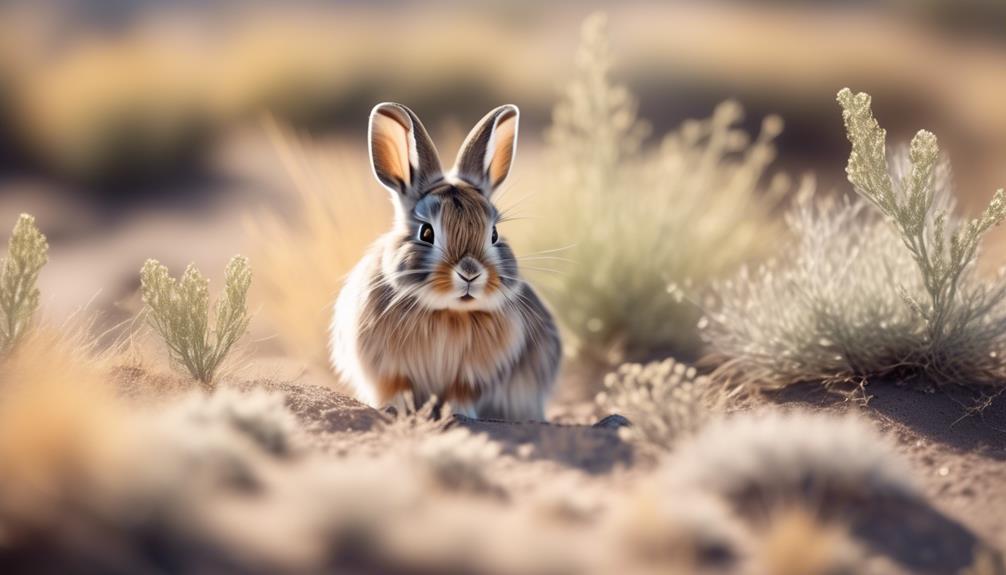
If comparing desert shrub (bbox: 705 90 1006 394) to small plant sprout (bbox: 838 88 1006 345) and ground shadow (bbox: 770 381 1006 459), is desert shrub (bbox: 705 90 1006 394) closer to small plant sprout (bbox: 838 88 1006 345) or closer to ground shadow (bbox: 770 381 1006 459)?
small plant sprout (bbox: 838 88 1006 345)

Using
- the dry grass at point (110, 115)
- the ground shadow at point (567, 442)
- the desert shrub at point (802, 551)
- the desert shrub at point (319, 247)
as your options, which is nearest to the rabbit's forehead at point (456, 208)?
the ground shadow at point (567, 442)

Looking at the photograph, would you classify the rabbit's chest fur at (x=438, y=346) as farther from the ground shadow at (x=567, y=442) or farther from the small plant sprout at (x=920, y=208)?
the small plant sprout at (x=920, y=208)

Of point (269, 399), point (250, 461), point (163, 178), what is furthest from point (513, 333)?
point (163, 178)

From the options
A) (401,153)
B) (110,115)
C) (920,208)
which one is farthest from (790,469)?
(110,115)

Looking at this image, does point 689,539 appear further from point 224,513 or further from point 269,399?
point 269,399

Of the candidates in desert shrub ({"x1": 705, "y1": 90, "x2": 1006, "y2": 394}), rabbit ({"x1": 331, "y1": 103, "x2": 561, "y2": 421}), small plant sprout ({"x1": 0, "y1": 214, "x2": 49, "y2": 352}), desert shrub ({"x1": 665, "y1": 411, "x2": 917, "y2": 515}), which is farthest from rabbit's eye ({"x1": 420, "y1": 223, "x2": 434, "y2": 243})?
desert shrub ({"x1": 705, "y1": 90, "x2": 1006, "y2": 394})
